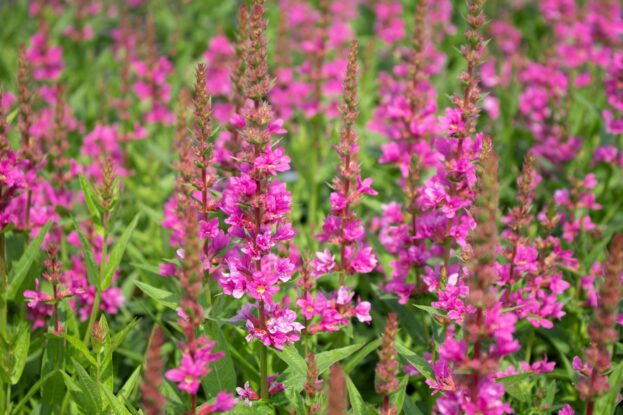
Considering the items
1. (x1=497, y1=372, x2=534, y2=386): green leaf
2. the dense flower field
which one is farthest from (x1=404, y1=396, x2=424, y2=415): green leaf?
(x1=497, y1=372, x2=534, y2=386): green leaf

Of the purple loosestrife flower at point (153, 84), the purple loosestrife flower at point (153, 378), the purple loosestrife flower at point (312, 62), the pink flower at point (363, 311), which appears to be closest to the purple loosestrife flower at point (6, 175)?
the purple loosestrife flower at point (153, 378)

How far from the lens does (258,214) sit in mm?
3584

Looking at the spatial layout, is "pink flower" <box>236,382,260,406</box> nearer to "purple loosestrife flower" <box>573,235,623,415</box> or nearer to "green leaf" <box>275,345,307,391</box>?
"green leaf" <box>275,345,307,391</box>

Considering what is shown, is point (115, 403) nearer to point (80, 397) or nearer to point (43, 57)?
point (80, 397)

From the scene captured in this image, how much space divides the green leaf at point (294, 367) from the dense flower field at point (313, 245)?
0.01 meters

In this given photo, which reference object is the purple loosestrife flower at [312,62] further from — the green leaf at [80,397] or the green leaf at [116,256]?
the green leaf at [80,397]

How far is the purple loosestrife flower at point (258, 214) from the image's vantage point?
3.55m

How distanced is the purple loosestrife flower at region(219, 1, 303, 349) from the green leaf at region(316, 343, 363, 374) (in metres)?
0.19

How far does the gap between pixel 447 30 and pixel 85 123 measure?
4.10m

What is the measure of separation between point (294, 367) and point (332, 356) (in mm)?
195

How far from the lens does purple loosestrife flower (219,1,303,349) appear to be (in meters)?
3.55

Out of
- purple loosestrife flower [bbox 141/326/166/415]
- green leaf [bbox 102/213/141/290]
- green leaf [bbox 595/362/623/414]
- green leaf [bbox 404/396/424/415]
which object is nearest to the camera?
purple loosestrife flower [bbox 141/326/166/415]

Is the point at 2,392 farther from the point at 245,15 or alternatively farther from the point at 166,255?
the point at 245,15

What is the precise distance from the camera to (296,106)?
24.7 ft
